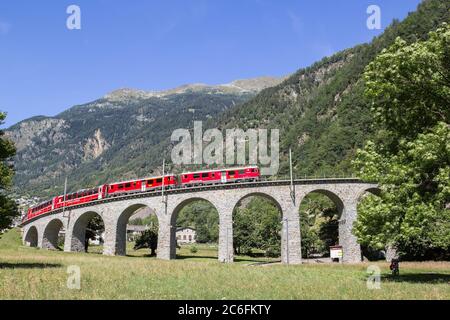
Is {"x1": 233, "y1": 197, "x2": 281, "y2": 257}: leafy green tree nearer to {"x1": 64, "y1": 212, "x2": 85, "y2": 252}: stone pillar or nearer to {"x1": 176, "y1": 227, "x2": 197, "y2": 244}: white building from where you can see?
{"x1": 64, "y1": 212, "x2": 85, "y2": 252}: stone pillar

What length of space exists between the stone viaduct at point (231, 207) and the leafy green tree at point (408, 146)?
1091 inches

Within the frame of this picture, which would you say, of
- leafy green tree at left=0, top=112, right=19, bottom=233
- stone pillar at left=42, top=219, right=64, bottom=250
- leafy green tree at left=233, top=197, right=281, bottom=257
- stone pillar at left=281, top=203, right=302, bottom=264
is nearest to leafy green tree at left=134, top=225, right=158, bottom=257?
leafy green tree at left=233, top=197, right=281, bottom=257

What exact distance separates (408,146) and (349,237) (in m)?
32.4

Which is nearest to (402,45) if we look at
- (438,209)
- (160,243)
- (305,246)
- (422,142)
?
(422,142)

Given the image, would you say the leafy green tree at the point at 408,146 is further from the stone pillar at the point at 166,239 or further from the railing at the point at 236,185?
the stone pillar at the point at 166,239

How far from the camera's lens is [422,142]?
20469 mm

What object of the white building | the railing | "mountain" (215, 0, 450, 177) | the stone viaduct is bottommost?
the white building

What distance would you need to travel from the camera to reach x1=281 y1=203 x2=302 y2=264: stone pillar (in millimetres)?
50125

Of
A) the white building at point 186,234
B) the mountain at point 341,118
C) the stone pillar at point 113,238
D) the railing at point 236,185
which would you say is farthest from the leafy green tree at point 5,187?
the white building at point 186,234

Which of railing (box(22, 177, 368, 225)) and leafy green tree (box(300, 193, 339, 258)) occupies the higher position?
railing (box(22, 177, 368, 225))

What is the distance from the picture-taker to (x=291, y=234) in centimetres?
5097

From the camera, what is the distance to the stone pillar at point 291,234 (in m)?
50.1
